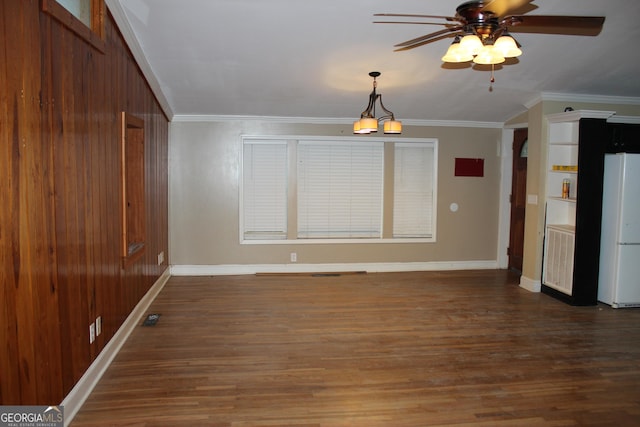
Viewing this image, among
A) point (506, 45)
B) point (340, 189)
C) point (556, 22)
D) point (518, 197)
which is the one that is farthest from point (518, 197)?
point (506, 45)

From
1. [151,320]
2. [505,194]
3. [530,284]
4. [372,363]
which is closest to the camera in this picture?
[372,363]

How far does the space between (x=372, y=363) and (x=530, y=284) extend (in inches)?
127

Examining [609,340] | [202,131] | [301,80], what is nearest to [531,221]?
[609,340]

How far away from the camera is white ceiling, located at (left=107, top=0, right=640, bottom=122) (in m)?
3.41

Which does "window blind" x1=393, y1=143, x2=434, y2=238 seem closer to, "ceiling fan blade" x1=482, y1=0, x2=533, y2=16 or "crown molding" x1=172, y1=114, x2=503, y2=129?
"crown molding" x1=172, y1=114, x2=503, y2=129

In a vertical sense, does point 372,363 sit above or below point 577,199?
below

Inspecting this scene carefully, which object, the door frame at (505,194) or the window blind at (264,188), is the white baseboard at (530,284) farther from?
the window blind at (264,188)

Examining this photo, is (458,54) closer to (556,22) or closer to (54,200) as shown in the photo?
(556,22)

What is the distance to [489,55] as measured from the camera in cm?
261

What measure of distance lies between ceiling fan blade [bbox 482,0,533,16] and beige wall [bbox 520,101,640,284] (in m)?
3.41

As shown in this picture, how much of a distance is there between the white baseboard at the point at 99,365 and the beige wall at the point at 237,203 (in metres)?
1.63

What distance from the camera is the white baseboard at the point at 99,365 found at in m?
2.54


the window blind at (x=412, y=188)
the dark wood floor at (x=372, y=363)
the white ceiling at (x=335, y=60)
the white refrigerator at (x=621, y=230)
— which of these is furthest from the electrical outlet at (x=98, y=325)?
the white refrigerator at (x=621, y=230)

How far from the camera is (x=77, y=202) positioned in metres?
2.67
